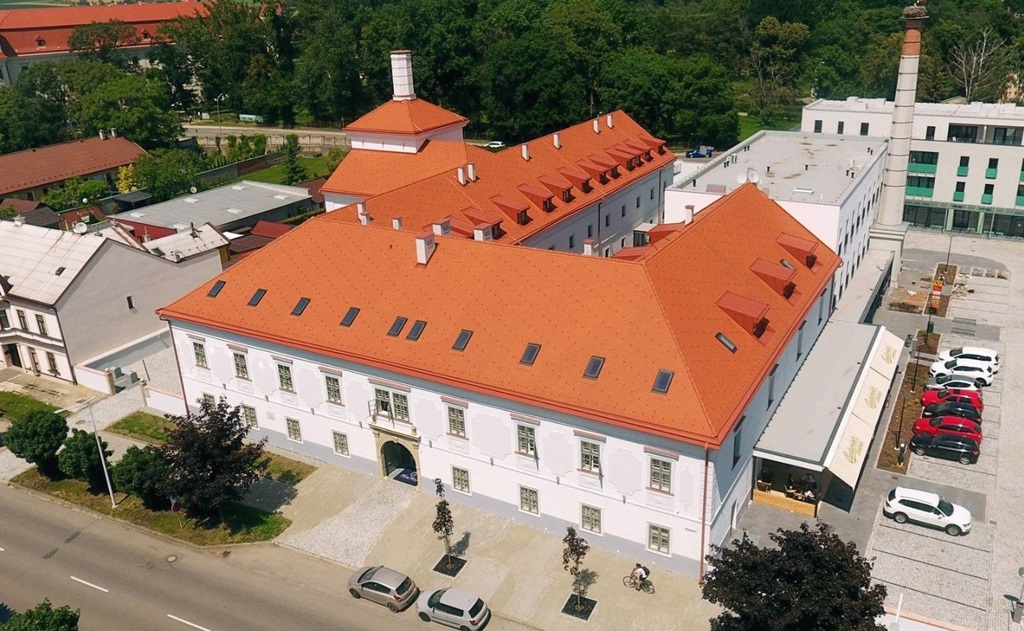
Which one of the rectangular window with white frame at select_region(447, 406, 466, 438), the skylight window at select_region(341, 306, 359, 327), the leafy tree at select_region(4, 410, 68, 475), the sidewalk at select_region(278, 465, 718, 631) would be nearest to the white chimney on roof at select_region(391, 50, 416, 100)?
the skylight window at select_region(341, 306, 359, 327)

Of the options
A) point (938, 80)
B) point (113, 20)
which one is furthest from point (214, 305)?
point (113, 20)

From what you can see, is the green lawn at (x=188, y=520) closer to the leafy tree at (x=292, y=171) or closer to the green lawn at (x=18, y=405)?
the green lawn at (x=18, y=405)

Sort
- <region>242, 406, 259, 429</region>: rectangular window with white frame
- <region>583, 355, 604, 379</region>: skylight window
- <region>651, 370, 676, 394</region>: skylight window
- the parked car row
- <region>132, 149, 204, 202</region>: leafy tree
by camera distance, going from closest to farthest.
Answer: the parked car row
<region>651, 370, 676, 394</region>: skylight window
<region>583, 355, 604, 379</region>: skylight window
<region>242, 406, 259, 429</region>: rectangular window with white frame
<region>132, 149, 204, 202</region>: leafy tree

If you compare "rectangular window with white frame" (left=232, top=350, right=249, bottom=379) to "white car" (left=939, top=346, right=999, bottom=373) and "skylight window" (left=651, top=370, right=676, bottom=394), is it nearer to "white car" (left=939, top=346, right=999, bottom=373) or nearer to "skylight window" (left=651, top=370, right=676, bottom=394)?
"skylight window" (left=651, top=370, right=676, bottom=394)

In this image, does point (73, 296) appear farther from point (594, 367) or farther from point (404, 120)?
point (594, 367)

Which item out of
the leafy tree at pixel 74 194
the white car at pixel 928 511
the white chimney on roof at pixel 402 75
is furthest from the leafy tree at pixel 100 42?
the white car at pixel 928 511
